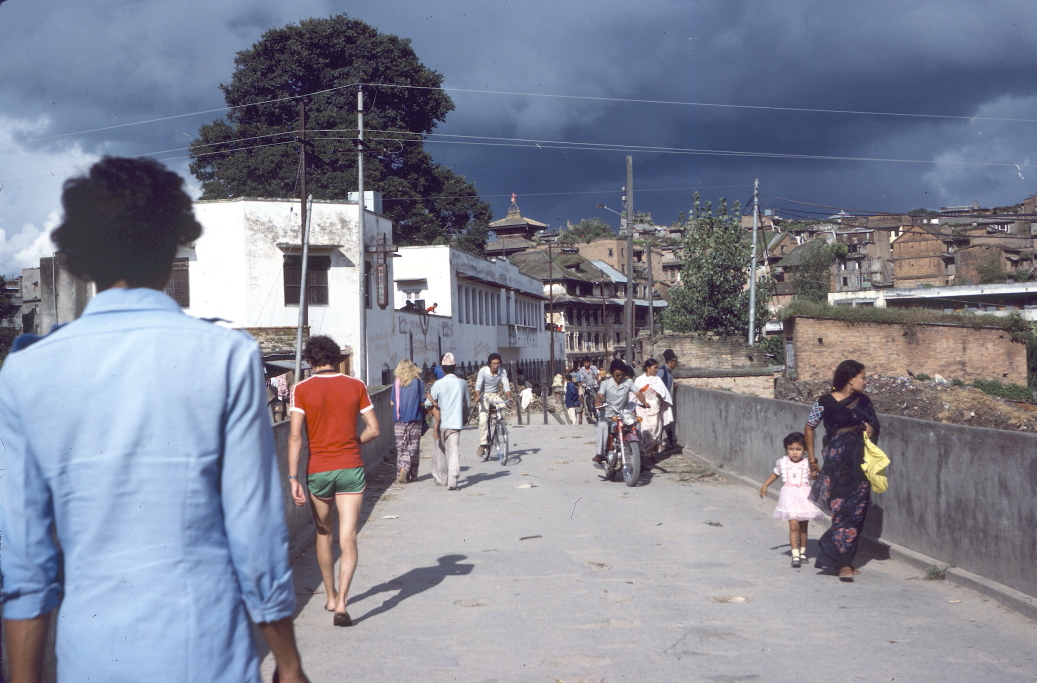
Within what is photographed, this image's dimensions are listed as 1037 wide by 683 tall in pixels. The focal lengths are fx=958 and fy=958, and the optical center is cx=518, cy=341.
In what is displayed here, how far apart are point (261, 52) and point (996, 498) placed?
53168mm

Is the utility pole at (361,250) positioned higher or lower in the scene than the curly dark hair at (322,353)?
higher

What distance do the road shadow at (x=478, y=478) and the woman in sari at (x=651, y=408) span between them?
2.40m

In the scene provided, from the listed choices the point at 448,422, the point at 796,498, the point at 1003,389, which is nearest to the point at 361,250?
the point at 448,422

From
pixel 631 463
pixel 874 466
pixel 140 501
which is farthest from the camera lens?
pixel 631 463

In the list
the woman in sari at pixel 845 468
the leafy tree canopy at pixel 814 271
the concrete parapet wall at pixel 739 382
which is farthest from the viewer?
the leafy tree canopy at pixel 814 271

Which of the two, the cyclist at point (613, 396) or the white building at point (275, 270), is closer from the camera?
the cyclist at point (613, 396)

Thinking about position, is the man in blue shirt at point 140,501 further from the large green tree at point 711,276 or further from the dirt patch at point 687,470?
the large green tree at point 711,276

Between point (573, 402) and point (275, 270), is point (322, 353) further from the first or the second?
point (275, 270)

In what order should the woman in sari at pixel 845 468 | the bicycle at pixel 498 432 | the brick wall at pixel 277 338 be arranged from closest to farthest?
1. the woman in sari at pixel 845 468
2. the bicycle at pixel 498 432
3. the brick wall at pixel 277 338

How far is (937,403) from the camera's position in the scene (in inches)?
1054

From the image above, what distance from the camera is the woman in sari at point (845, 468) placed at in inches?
311

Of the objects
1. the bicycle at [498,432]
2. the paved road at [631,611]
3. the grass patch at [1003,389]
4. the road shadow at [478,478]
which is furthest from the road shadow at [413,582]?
the grass patch at [1003,389]

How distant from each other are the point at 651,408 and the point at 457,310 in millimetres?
36909

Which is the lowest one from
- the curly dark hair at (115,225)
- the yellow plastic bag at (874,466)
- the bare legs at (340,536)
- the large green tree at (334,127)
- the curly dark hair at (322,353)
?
the bare legs at (340,536)
